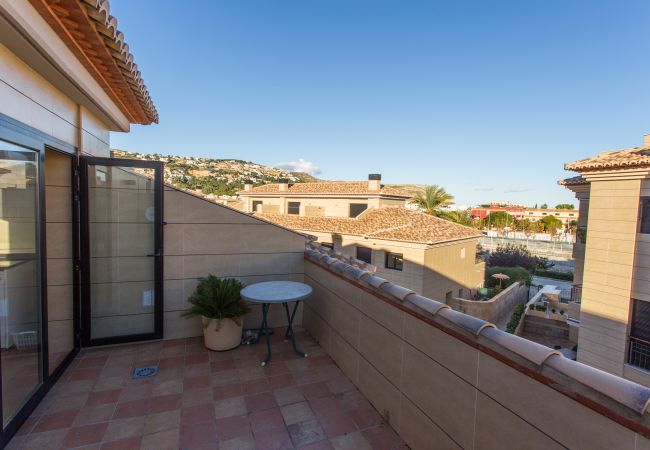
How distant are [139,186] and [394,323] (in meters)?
3.71

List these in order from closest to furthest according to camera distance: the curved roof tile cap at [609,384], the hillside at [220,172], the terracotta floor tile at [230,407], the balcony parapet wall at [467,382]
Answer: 1. the curved roof tile cap at [609,384]
2. the balcony parapet wall at [467,382]
3. the terracotta floor tile at [230,407]
4. the hillside at [220,172]

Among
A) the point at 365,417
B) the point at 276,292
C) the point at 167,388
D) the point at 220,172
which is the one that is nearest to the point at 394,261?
the point at 276,292

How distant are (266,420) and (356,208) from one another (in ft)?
66.8

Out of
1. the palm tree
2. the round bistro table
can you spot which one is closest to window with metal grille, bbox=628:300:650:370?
the round bistro table

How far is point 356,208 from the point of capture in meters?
22.8

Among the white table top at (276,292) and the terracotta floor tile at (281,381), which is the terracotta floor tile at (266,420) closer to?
the terracotta floor tile at (281,381)

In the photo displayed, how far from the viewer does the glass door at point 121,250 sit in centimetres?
408

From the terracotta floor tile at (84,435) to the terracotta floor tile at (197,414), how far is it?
24.5 inches

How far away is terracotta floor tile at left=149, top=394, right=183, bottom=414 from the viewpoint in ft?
9.82

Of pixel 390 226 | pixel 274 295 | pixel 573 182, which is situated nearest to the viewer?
pixel 274 295

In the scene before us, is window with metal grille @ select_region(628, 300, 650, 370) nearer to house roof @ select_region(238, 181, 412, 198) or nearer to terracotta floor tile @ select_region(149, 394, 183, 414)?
terracotta floor tile @ select_region(149, 394, 183, 414)

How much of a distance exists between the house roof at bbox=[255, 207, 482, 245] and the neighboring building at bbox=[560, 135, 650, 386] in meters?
7.49

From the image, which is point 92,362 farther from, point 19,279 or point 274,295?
point 274,295

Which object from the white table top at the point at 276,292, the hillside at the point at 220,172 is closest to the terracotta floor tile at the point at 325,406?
the white table top at the point at 276,292
